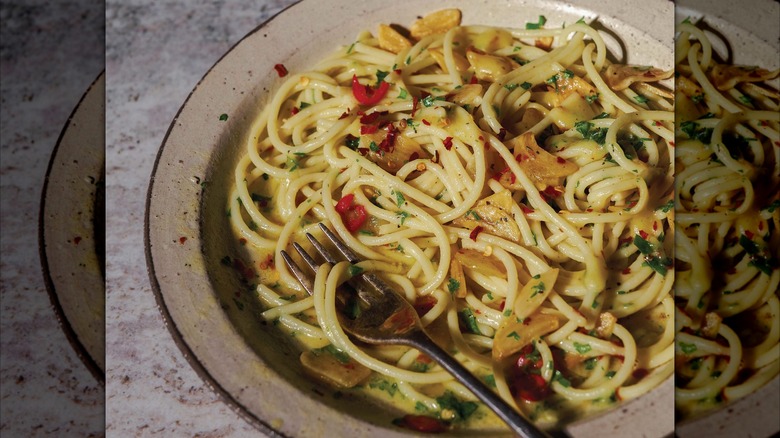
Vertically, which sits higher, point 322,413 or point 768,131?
point 768,131

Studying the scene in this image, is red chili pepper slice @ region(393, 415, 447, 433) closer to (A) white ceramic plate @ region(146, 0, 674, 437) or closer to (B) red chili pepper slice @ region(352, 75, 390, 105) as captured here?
(A) white ceramic plate @ region(146, 0, 674, 437)

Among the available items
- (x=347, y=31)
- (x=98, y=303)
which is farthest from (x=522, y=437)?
(x=347, y=31)

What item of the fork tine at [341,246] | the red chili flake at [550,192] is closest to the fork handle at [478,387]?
the fork tine at [341,246]

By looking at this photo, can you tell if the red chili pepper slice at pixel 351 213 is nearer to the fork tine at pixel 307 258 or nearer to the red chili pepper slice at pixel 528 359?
the fork tine at pixel 307 258

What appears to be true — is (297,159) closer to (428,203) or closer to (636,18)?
(428,203)

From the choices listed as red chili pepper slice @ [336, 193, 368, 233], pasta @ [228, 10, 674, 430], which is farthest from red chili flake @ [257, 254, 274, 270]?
red chili pepper slice @ [336, 193, 368, 233]

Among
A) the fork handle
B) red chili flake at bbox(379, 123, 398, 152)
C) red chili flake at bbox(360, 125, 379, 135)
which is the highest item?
red chili flake at bbox(360, 125, 379, 135)
